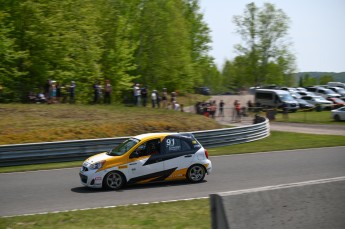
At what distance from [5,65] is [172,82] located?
925 inches

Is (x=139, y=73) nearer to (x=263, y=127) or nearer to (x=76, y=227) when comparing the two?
(x=263, y=127)

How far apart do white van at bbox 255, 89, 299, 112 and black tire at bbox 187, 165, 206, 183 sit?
35.2m

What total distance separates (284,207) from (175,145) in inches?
300

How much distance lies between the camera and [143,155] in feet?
43.3

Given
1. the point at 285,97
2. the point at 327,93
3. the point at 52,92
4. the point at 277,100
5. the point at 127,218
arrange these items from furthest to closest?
the point at 327,93 → the point at 285,97 → the point at 277,100 → the point at 52,92 → the point at 127,218

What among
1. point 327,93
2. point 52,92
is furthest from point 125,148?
point 327,93

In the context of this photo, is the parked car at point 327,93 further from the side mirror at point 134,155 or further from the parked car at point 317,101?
the side mirror at point 134,155

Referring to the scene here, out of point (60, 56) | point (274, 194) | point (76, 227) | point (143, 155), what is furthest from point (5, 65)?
point (274, 194)

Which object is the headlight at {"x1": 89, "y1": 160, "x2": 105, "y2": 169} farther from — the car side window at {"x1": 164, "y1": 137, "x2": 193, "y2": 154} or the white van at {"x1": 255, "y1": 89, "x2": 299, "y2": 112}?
the white van at {"x1": 255, "y1": 89, "x2": 299, "y2": 112}

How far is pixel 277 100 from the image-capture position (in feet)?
159

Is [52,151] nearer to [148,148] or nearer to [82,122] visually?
[82,122]

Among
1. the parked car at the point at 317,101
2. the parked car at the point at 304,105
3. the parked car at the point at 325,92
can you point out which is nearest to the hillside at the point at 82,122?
the parked car at the point at 304,105

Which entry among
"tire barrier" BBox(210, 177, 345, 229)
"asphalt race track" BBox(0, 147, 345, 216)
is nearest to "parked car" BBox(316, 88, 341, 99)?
"asphalt race track" BBox(0, 147, 345, 216)

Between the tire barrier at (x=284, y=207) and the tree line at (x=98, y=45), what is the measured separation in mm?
26568
